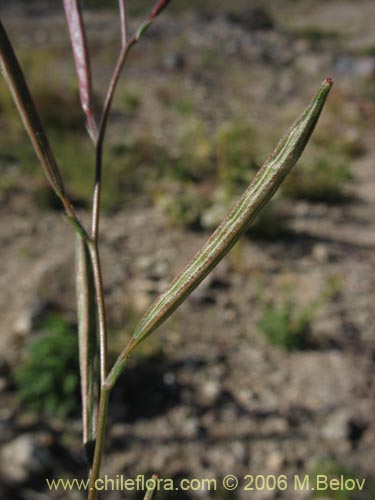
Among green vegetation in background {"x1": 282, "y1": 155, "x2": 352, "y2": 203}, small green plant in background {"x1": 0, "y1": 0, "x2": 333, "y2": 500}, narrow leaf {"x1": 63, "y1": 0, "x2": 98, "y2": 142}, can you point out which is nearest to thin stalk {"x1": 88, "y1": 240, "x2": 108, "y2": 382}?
small green plant in background {"x1": 0, "y1": 0, "x2": 333, "y2": 500}

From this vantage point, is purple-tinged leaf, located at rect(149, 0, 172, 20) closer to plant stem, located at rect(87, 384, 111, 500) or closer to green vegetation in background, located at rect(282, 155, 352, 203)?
plant stem, located at rect(87, 384, 111, 500)

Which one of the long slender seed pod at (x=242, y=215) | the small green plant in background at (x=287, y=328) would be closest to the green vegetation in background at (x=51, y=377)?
the small green plant in background at (x=287, y=328)

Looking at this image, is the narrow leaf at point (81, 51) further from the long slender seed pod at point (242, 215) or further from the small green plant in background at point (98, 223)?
the long slender seed pod at point (242, 215)

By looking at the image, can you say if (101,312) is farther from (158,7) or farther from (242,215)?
(158,7)

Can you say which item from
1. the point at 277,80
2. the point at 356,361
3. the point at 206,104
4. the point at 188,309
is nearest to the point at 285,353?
the point at 356,361

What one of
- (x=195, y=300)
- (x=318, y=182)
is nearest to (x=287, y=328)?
(x=195, y=300)

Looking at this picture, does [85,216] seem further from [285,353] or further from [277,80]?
[277,80]
